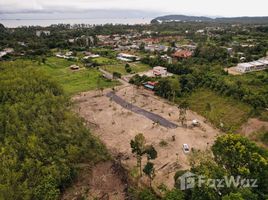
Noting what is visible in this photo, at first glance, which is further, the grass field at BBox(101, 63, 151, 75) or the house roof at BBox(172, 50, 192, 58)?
the house roof at BBox(172, 50, 192, 58)

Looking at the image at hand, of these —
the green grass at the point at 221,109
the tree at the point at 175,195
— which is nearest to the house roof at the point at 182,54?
the green grass at the point at 221,109

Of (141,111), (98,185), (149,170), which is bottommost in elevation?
(98,185)

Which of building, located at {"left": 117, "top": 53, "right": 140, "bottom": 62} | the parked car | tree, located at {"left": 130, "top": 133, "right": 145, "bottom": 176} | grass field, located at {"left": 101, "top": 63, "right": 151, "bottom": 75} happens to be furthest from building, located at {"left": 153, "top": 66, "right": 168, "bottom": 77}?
tree, located at {"left": 130, "top": 133, "right": 145, "bottom": 176}

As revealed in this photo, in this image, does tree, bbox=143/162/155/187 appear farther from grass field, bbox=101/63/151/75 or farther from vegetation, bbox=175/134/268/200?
grass field, bbox=101/63/151/75

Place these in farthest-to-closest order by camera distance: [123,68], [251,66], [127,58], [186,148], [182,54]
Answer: [127,58] → [182,54] → [123,68] → [251,66] → [186,148]

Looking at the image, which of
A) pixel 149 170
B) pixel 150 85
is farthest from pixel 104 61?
pixel 149 170

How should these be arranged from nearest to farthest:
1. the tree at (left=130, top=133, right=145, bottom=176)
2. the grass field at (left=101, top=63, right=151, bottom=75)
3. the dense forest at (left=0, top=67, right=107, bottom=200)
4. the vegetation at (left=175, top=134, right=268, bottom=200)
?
the vegetation at (left=175, top=134, right=268, bottom=200) → the dense forest at (left=0, top=67, right=107, bottom=200) → the tree at (left=130, top=133, right=145, bottom=176) → the grass field at (left=101, top=63, right=151, bottom=75)

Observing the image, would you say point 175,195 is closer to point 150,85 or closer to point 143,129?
point 143,129

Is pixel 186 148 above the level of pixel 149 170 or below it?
below
